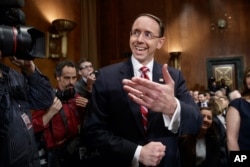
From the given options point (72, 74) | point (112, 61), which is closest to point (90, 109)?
point (72, 74)

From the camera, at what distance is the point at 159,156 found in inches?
58.3

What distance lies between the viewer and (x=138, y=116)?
1569 millimetres

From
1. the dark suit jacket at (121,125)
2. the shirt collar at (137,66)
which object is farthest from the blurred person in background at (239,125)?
the shirt collar at (137,66)

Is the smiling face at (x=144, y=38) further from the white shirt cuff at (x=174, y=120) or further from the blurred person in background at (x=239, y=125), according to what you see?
the blurred person in background at (x=239, y=125)

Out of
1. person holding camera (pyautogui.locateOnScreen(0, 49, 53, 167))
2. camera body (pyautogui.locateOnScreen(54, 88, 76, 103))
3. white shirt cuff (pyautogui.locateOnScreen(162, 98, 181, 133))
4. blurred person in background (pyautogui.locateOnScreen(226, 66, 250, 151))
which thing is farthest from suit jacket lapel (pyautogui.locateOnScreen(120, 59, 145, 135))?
blurred person in background (pyautogui.locateOnScreen(226, 66, 250, 151))

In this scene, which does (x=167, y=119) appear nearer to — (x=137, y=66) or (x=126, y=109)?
(x=126, y=109)

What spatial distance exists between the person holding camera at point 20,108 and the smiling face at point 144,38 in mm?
519

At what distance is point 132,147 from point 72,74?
138cm

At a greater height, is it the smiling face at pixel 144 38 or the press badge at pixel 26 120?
the smiling face at pixel 144 38

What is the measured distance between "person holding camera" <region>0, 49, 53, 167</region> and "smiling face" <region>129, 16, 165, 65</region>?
1.70 feet

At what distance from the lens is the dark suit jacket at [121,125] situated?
5.03ft

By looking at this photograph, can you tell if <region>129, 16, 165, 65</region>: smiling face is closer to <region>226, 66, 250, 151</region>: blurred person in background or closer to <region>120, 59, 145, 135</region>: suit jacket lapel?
<region>120, 59, 145, 135</region>: suit jacket lapel

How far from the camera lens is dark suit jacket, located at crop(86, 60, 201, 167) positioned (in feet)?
5.03

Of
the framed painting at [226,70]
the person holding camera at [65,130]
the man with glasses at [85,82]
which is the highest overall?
the framed painting at [226,70]
